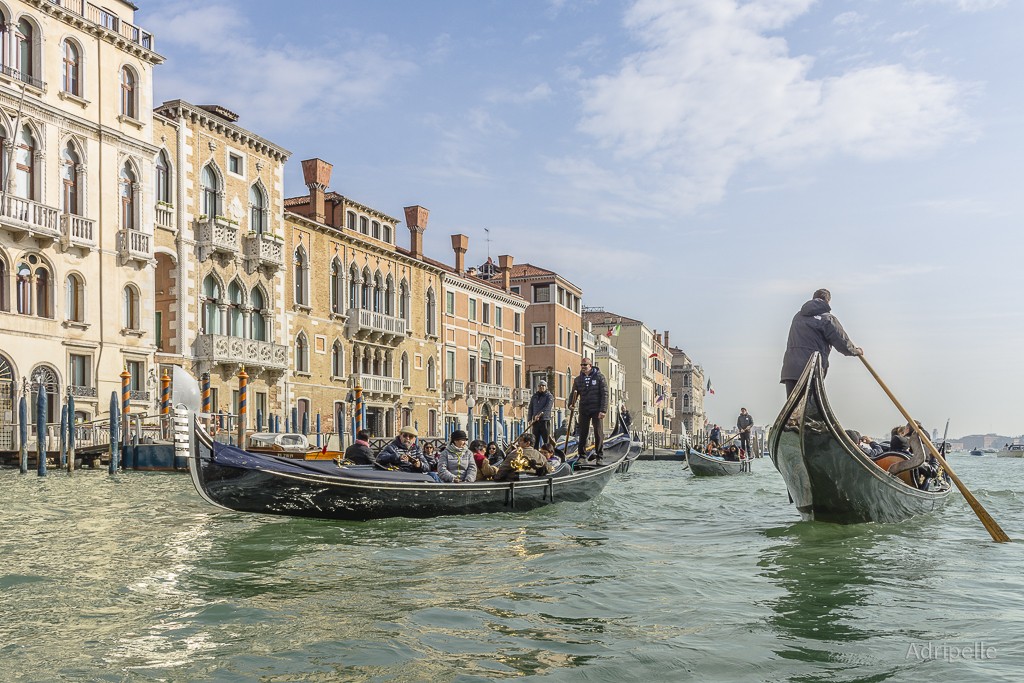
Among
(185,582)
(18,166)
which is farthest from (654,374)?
(185,582)

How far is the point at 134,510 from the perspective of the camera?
10.4 metres

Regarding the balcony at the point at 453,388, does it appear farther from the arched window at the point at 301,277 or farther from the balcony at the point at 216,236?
the balcony at the point at 216,236

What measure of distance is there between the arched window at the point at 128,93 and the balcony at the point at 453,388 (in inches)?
638

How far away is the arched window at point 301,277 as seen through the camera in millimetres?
28047

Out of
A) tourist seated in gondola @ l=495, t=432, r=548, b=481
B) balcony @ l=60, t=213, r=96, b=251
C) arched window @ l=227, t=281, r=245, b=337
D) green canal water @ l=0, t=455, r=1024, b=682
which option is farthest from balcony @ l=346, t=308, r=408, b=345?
green canal water @ l=0, t=455, r=1024, b=682

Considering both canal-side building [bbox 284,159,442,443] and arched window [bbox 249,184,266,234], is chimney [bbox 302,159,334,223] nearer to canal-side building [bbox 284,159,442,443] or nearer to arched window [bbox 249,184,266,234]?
canal-side building [bbox 284,159,442,443]

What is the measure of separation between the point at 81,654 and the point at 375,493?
4.60m

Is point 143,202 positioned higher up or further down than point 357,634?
higher up

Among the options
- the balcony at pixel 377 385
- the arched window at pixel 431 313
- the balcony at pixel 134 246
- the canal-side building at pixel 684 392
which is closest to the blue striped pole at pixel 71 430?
the balcony at pixel 134 246

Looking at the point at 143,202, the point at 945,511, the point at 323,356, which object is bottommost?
the point at 945,511

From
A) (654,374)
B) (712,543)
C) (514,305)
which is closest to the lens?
(712,543)

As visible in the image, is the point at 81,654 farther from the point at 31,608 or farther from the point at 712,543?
the point at 712,543

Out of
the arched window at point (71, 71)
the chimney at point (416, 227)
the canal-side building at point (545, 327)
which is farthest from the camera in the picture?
the canal-side building at point (545, 327)

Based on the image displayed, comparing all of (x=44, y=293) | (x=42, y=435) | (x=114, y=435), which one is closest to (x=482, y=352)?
(x=44, y=293)
